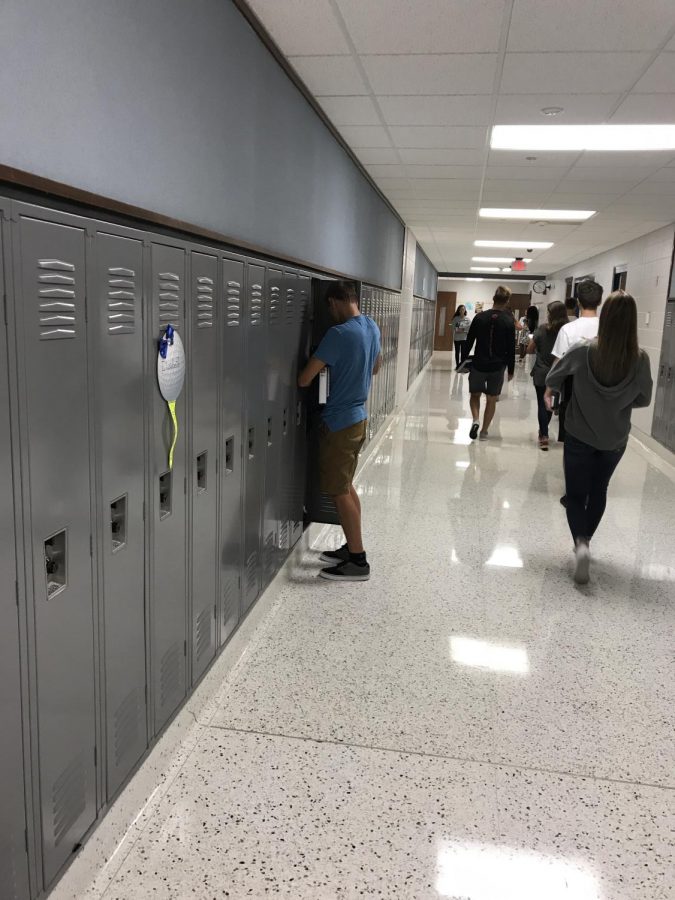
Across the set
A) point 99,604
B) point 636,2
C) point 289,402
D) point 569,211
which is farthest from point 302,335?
point 569,211

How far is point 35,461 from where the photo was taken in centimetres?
146

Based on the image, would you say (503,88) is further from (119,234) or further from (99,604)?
(99,604)

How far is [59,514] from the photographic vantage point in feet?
5.11

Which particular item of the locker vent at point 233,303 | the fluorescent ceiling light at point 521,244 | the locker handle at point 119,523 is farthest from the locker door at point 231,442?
the fluorescent ceiling light at point 521,244

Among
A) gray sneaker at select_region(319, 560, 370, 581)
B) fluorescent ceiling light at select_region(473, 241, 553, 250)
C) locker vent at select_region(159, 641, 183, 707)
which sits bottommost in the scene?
gray sneaker at select_region(319, 560, 370, 581)

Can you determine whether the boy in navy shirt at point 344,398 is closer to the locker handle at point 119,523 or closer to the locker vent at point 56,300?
the locker handle at point 119,523

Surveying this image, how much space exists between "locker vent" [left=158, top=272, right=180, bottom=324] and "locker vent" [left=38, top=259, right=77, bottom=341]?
0.48 metres

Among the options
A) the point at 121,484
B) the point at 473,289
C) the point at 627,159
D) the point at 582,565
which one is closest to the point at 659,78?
the point at 627,159

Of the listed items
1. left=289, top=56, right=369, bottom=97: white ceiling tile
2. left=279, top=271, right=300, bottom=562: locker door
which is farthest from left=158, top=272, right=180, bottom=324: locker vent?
left=289, top=56, right=369, bottom=97: white ceiling tile

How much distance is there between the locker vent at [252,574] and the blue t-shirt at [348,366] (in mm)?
874

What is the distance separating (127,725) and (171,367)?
3.35 feet

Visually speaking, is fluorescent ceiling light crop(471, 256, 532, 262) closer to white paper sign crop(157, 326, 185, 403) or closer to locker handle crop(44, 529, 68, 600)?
white paper sign crop(157, 326, 185, 403)

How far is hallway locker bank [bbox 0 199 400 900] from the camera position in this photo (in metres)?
1.43

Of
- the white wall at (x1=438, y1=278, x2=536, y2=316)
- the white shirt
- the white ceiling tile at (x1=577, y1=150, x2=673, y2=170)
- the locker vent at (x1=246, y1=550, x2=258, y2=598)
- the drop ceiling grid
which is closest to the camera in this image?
the drop ceiling grid
